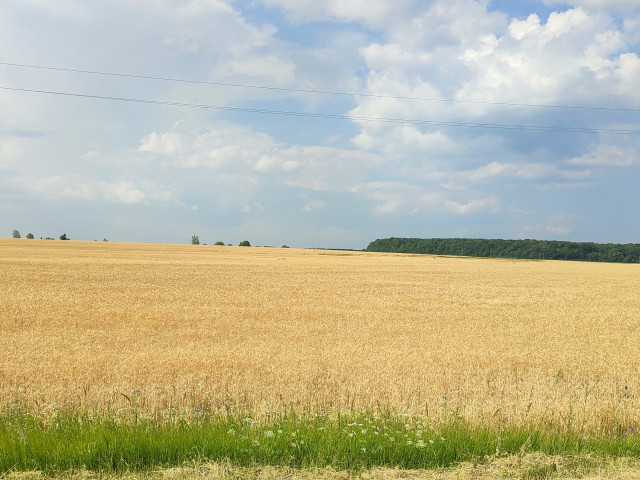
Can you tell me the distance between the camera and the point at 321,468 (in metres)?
5.94

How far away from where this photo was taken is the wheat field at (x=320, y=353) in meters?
9.38

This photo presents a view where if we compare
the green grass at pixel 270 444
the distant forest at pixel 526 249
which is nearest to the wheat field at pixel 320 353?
the green grass at pixel 270 444

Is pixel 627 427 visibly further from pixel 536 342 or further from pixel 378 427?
pixel 536 342

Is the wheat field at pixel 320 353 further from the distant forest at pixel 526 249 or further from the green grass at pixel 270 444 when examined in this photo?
the distant forest at pixel 526 249

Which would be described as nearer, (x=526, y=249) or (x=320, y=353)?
(x=320, y=353)

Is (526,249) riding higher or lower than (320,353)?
higher

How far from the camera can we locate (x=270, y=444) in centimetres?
631

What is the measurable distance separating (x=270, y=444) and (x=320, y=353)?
25.8 feet

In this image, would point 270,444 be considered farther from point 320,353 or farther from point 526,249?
point 526,249

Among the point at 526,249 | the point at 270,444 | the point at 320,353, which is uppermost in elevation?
the point at 526,249

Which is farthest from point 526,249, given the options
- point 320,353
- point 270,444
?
point 270,444

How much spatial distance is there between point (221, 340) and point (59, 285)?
18.1 metres

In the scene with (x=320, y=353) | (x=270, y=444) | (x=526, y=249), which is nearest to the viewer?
(x=270, y=444)

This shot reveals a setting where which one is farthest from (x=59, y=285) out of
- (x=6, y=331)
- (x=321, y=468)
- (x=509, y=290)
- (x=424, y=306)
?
(x=509, y=290)
